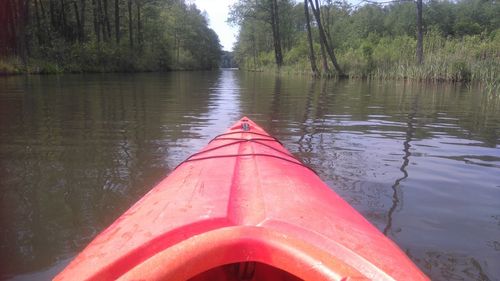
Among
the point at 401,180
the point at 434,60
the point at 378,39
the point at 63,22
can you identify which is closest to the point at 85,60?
the point at 63,22

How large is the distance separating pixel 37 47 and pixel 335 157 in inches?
1115

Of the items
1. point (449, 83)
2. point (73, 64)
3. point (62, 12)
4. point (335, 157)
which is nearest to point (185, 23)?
point (62, 12)

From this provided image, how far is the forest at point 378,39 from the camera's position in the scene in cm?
1664

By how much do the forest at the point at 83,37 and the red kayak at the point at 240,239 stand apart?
22286 millimetres

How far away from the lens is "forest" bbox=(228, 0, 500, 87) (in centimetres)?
1664

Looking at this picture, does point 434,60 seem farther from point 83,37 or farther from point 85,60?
point 83,37

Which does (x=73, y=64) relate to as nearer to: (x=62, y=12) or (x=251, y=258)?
(x=62, y=12)

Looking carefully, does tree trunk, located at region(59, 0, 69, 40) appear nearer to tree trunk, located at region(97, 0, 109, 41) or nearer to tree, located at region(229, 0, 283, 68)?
tree trunk, located at region(97, 0, 109, 41)

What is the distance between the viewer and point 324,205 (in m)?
2.00

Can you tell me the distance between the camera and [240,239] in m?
1.34

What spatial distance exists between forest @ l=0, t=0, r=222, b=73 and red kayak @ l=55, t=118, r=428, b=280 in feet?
73.1

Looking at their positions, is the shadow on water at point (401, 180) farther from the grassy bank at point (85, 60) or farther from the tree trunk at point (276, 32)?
the tree trunk at point (276, 32)

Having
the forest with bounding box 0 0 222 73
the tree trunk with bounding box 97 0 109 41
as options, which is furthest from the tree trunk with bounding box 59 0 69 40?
the tree trunk with bounding box 97 0 109 41

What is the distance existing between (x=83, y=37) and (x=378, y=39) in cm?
2327
